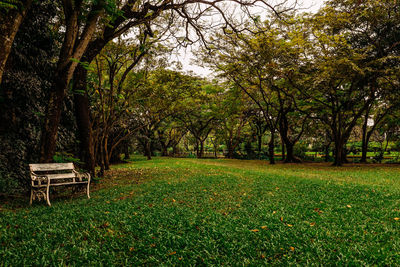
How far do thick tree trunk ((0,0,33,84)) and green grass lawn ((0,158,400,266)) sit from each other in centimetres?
272

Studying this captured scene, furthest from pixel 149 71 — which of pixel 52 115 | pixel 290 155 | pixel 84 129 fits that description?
pixel 290 155

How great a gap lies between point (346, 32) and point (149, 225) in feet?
54.2

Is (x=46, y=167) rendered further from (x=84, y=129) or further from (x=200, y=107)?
(x=200, y=107)

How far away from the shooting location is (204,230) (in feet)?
11.6

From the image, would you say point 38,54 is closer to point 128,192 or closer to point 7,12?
point 7,12

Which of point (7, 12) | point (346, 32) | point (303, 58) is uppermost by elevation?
point (346, 32)

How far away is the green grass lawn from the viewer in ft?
8.93

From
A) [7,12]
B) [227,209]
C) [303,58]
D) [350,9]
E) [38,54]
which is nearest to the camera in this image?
[7,12]

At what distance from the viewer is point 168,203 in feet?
17.4

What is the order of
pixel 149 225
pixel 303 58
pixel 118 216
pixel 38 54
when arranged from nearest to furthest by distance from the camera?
pixel 149 225 → pixel 118 216 → pixel 38 54 → pixel 303 58

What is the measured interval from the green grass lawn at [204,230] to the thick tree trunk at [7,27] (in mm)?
2719

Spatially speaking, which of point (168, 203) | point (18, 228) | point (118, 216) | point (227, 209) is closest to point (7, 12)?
point (18, 228)

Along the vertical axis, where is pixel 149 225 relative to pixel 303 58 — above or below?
below

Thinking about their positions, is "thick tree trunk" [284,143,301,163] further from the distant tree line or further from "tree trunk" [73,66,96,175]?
"tree trunk" [73,66,96,175]
